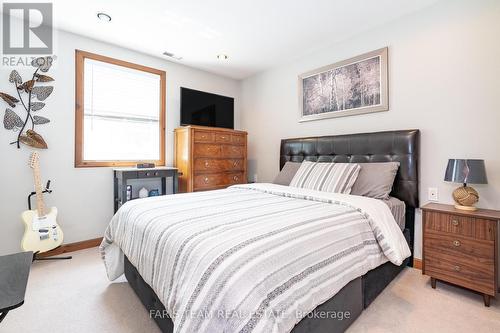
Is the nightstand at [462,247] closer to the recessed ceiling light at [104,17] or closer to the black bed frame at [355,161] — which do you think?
the black bed frame at [355,161]

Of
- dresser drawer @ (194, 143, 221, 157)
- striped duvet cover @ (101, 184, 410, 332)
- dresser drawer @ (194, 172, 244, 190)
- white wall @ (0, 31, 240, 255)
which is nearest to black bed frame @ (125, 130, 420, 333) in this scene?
striped duvet cover @ (101, 184, 410, 332)

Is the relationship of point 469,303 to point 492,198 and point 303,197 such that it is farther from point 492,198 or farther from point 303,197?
point 303,197

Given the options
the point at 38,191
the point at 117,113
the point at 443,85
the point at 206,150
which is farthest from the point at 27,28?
the point at 443,85

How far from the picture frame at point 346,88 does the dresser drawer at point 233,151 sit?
102 centimetres

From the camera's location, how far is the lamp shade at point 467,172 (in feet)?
5.85

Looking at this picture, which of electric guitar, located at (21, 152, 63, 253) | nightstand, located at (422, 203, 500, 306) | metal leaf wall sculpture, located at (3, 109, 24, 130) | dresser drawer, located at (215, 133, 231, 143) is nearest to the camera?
nightstand, located at (422, 203, 500, 306)

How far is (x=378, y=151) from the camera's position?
2.46 meters

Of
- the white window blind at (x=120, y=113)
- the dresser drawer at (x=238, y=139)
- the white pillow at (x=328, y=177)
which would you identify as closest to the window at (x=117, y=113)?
the white window blind at (x=120, y=113)

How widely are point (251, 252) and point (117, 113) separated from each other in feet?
9.78

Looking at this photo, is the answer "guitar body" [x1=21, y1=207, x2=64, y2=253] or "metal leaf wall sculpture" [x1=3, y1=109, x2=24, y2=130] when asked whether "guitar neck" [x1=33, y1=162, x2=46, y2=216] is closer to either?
"guitar body" [x1=21, y1=207, x2=64, y2=253]

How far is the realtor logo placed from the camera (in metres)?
2.30

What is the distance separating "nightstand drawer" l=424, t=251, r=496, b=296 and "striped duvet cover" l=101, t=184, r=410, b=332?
1.29 feet

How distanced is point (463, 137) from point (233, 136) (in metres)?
2.63

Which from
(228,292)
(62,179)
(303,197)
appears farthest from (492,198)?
(62,179)
